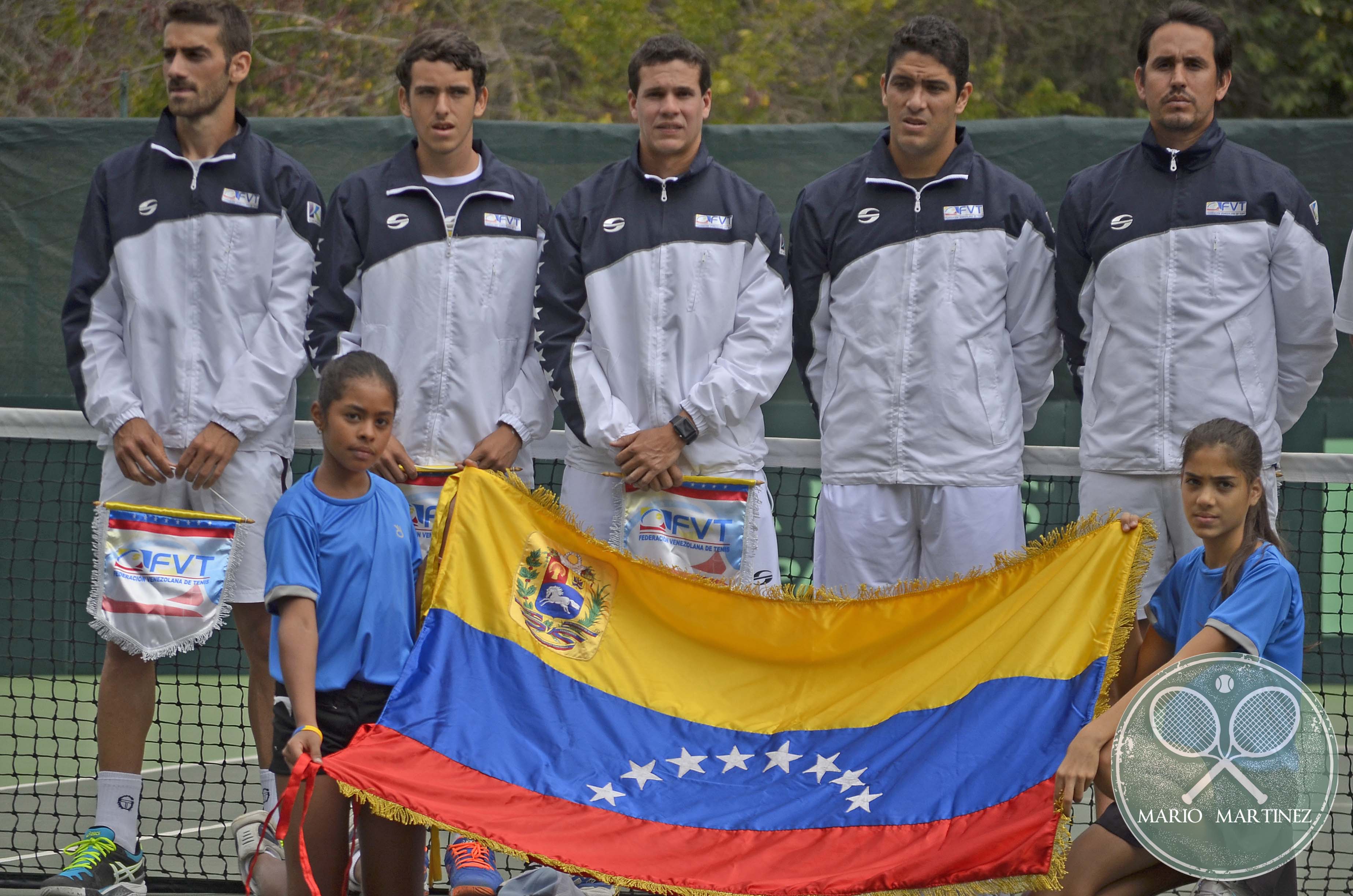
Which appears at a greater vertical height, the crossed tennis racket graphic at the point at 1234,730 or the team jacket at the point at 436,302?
the team jacket at the point at 436,302

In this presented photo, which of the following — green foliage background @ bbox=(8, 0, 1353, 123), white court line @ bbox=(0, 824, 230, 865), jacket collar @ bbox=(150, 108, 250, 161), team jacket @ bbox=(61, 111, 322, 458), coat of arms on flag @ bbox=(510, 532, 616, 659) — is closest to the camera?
coat of arms on flag @ bbox=(510, 532, 616, 659)

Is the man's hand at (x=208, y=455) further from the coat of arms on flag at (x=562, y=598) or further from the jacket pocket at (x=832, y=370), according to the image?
the jacket pocket at (x=832, y=370)

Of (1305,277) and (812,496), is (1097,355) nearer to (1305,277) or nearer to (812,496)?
(1305,277)

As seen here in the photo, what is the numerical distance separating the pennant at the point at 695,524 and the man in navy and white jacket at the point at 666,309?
61mm

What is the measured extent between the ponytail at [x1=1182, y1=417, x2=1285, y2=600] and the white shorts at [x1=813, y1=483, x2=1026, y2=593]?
2.37 feet

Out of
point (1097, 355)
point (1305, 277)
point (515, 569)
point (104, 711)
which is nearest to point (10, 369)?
point (104, 711)

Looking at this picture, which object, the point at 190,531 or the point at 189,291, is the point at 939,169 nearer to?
the point at 189,291

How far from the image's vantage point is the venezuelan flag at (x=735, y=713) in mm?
3807

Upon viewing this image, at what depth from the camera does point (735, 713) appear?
4.38 meters

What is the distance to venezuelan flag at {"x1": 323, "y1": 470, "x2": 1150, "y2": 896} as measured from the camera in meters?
3.81

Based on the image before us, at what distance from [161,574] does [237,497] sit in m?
0.32

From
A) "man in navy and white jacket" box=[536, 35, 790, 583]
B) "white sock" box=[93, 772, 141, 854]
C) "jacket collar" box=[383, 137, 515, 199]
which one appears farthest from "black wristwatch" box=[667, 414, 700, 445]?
"white sock" box=[93, 772, 141, 854]

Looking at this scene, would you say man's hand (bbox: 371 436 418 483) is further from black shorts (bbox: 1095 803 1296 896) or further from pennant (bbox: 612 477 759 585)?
black shorts (bbox: 1095 803 1296 896)

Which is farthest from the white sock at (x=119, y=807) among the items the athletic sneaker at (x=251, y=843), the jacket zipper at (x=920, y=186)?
the jacket zipper at (x=920, y=186)
